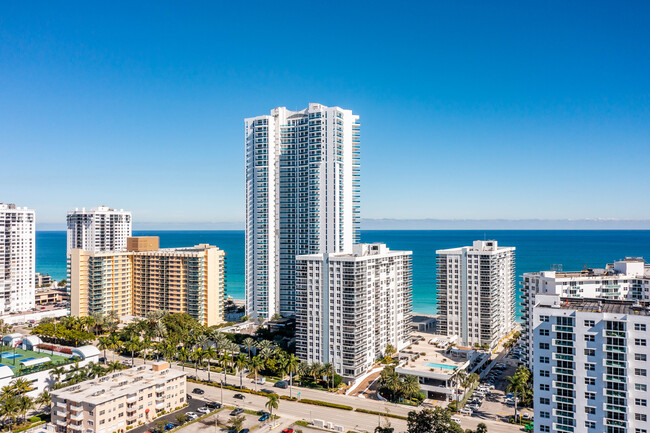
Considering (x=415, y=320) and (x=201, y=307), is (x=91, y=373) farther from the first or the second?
(x=415, y=320)

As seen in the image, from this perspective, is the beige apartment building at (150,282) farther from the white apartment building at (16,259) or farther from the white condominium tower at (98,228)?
the white condominium tower at (98,228)

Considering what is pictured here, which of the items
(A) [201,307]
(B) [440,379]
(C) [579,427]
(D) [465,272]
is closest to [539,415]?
(C) [579,427]

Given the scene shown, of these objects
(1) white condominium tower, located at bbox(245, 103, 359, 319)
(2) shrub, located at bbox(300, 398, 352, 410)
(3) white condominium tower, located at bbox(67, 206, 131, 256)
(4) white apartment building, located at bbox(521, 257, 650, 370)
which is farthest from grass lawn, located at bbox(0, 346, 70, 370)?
(4) white apartment building, located at bbox(521, 257, 650, 370)

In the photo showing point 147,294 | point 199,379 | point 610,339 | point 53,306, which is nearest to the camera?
point 610,339

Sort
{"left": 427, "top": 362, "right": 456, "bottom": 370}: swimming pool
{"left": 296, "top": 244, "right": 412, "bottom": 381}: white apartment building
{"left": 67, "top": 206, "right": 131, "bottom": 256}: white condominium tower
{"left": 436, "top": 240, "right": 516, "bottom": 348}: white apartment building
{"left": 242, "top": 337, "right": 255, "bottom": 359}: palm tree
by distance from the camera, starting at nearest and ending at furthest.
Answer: {"left": 427, "top": 362, "right": 456, "bottom": 370}: swimming pool
{"left": 296, "top": 244, "right": 412, "bottom": 381}: white apartment building
{"left": 242, "top": 337, "right": 255, "bottom": 359}: palm tree
{"left": 436, "top": 240, "right": 516, "bottom": 348}: white apartment building
{"left": 67, "top": 206, "right": 131, "bottom": 256}: white condominium tower

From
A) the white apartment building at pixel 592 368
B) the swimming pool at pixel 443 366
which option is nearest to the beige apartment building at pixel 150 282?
the swimming pool at pixel 443 366

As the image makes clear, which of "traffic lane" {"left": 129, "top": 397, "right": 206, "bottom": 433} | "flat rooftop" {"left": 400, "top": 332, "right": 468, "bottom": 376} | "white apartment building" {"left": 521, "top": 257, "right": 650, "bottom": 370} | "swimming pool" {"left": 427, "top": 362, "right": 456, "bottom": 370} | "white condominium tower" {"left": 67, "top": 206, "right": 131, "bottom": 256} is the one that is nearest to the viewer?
"traffic lane" {"left": 129, "top": 397, "right": 206, "bottom": 433}

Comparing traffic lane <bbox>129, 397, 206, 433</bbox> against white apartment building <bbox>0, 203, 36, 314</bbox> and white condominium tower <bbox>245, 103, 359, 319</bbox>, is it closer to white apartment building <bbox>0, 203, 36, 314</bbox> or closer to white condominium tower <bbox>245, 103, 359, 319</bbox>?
white condominium tower <bbox>245, 103, 359, 319</bbox>
